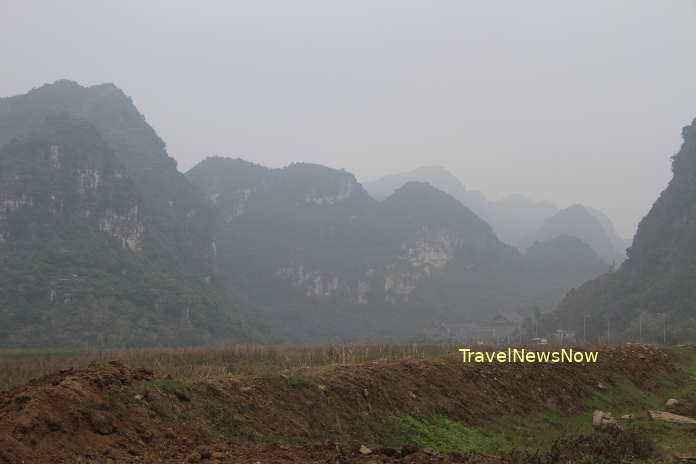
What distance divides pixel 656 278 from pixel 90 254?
2843 inches

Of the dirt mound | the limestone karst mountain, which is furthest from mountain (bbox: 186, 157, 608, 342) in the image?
the dirt mound

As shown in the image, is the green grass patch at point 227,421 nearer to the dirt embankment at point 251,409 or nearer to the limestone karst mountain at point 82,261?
the dirt embankment at point 251,409

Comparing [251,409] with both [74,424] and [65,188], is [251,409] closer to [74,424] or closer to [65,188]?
[74,424]

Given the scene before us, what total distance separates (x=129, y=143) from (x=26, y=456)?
122 meters

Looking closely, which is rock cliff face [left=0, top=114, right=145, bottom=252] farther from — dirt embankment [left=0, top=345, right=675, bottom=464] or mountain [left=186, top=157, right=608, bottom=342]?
dirt embankment [left=0, top=345, right=675, bottom=464]

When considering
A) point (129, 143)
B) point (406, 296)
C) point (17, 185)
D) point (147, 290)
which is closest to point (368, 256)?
point (406, 296)

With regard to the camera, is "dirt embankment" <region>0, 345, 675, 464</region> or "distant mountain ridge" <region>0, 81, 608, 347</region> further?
"distant mountain ridge" <region>0, 81, 608, 347</region>

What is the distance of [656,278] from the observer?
230ft

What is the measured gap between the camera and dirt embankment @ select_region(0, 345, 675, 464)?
584 centimetres

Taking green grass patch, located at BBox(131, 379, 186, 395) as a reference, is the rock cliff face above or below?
above

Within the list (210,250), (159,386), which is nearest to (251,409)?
(159,386)

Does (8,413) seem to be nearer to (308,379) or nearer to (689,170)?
(308,379)

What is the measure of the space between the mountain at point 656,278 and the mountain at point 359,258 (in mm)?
50091

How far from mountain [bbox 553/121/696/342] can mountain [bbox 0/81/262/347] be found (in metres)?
49.2
